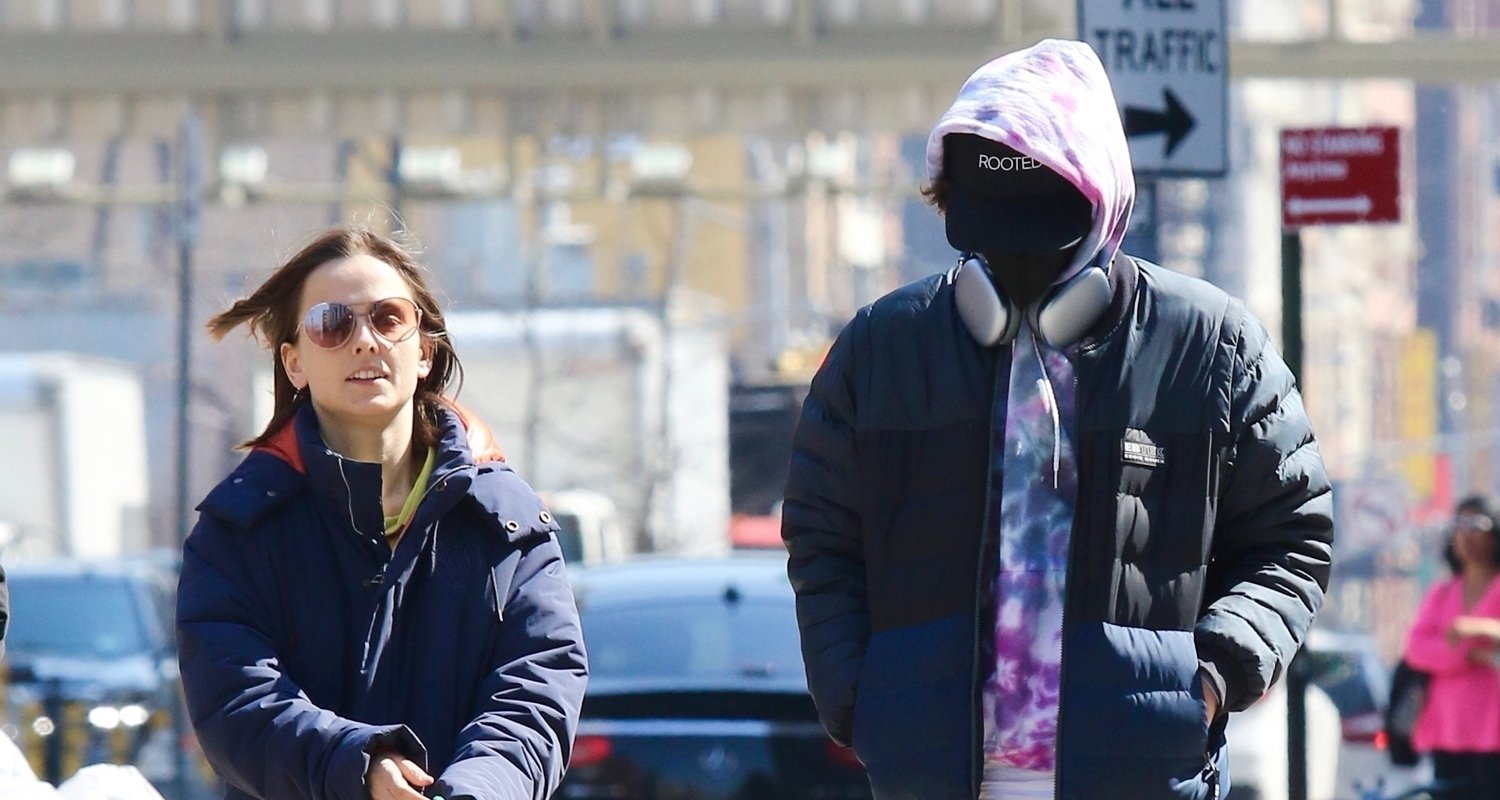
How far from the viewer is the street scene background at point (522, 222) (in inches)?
542

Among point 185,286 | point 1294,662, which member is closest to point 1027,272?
point 1294,662

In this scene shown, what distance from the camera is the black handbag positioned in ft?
34.7

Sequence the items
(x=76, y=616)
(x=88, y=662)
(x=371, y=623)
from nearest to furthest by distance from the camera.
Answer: (x=371, y=623)
(x=88, y=662)
(x=76, y=616)

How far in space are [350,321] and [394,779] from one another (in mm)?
794

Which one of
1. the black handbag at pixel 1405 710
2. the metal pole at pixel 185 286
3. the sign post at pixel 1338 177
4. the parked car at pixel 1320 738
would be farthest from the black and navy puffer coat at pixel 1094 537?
the metal pole at pixel 185 286

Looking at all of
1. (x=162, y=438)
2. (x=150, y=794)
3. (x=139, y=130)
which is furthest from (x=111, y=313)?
(x=150, y=794)

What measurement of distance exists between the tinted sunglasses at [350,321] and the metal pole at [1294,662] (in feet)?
13.1

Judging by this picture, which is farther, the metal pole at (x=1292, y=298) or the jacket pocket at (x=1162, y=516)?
the metal pole at (x=1292, y=298)

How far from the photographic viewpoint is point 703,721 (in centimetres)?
815

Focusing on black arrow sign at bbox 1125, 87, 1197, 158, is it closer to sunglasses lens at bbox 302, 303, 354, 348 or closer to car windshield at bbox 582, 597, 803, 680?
car windshield at bbox 582, 597, 803, 680

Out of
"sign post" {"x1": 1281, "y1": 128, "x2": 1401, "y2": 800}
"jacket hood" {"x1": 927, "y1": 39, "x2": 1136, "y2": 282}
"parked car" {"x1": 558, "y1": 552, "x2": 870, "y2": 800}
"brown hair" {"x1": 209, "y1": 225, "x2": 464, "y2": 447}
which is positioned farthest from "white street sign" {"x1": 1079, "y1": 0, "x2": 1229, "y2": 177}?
"brown hair" {"x1": 209, "y1": 225, "x2": 464, "y2": 447}

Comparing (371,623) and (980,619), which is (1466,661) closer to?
(980,619)

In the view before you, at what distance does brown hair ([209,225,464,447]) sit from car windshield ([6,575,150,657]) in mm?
12574

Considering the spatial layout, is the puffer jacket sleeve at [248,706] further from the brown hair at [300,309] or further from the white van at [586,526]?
the white van at [586,526]
